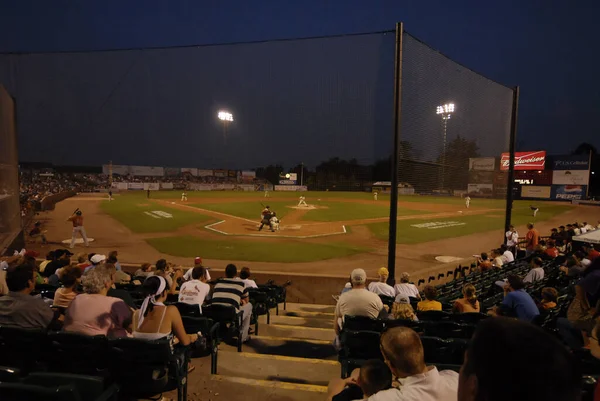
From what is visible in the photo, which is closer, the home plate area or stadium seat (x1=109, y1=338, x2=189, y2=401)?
stadium seat (x1=109, y1=338, x2=189, y2=401)

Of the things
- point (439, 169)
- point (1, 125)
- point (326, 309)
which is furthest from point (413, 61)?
point (1, 125)

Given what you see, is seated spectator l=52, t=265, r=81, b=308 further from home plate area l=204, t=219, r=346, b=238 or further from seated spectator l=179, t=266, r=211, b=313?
home plate area l=204, t=219, r=346, b=238

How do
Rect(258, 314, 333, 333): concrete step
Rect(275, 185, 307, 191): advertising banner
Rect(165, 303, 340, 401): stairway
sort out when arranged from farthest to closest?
Rect(275, 185, 307, 191): advertising banner, Rect(258, 314, 333, 333): concrete step, Rect(165, 303, 340, 401): stairway

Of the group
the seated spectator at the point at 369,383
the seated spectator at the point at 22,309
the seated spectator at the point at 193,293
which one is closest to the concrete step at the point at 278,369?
the seated spectator at the point at 193,293

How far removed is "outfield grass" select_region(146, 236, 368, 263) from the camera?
48.2ft

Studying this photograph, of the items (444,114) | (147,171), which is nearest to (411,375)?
(444,114)

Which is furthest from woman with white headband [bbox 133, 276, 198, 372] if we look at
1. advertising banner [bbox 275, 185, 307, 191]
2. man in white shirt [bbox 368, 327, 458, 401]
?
advertising banner [bbox 275, 185, 307, 191]

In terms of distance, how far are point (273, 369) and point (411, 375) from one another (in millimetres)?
2598

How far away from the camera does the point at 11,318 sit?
12.1 feet

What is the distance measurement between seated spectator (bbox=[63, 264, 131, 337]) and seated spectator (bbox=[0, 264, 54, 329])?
1.12 ft

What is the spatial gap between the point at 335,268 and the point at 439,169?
5.30 m

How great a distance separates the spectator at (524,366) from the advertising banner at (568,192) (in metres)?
64.0

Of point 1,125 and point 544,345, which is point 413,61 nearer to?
point 544,345

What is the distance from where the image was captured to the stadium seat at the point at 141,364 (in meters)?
3.21
